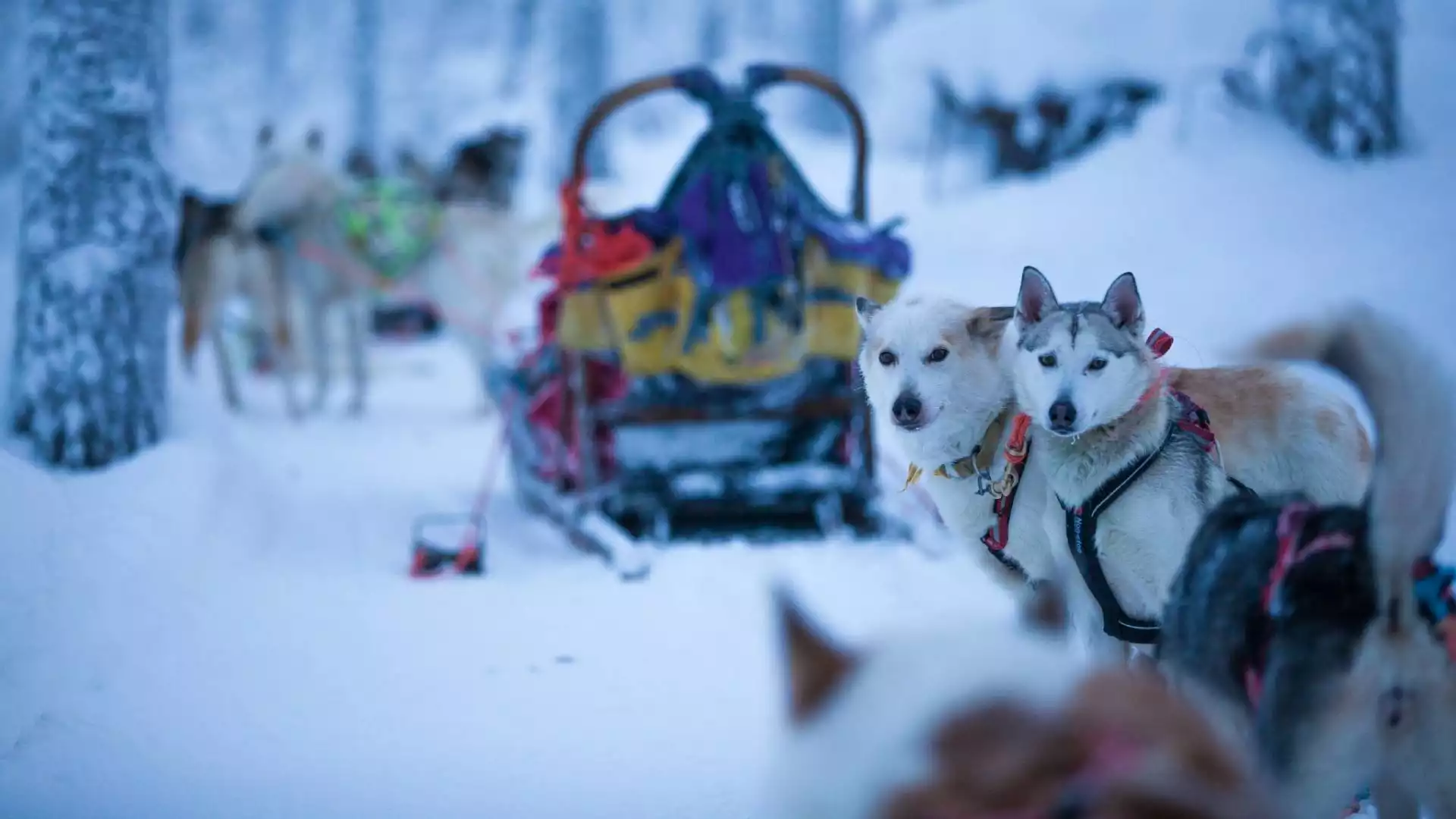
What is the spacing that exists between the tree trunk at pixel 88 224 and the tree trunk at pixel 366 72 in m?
15.2

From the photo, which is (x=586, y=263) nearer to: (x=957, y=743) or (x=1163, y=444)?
(x=1163, y=444)

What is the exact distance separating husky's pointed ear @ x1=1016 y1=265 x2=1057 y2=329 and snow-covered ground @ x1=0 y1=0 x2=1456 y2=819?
1.13ft

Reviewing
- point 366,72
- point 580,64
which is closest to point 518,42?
point 366,72

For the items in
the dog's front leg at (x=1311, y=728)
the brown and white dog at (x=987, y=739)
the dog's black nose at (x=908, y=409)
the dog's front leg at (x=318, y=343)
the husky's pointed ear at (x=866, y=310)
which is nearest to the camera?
the brown and white dog at (x=987, y=739)

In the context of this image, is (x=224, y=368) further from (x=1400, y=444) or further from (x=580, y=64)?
(x=1400, y=444)

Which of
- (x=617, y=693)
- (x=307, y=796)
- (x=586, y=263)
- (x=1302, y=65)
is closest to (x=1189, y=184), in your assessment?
(x=1302, y=65)

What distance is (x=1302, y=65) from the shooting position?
3812 mm

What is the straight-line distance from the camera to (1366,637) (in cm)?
129

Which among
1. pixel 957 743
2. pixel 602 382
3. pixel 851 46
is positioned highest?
pixel 851 46

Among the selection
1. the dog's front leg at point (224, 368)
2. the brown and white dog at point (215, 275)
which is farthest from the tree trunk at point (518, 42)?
the dog's front leg at point (224, 368)

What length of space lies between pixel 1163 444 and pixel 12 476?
8.64 feet

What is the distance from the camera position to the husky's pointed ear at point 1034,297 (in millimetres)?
1883

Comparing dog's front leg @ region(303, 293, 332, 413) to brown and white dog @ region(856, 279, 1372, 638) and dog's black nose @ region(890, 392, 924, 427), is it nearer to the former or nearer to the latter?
brown and white dog @ region(856, 279, 1372, 638)

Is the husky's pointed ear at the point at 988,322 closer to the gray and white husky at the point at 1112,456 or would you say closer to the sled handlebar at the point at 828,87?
the gray and white husky at the point at 1112,456
